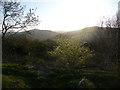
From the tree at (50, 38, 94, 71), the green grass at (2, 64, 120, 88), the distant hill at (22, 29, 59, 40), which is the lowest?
the green grass at (2, 64, 120, 88)

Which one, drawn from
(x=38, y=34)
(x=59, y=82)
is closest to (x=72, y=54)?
(x=59, y=82)

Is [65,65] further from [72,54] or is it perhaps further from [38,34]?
[38,34]

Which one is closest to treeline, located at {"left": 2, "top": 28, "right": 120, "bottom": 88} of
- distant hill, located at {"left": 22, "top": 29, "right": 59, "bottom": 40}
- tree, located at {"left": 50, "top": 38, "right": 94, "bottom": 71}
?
tree, located at {"left": 50, "top": 38, "right": 94, "bottom": 71}

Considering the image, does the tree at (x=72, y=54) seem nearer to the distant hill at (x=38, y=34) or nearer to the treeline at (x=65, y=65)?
the treeline at (x=65, y=65)

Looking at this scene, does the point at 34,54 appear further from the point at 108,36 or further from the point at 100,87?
the point at 100,87

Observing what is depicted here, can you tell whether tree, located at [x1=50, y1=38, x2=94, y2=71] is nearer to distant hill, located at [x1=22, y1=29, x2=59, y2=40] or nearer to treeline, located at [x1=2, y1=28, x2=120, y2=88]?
treeline, located at [x1=2, y1=28, x2=120, y2=88]

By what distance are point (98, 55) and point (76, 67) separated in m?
4.73

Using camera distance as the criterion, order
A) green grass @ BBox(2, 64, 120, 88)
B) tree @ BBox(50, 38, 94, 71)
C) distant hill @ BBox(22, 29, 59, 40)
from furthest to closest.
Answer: distant hill @ BBox(22, 29, 59, 40) → tree @ BBox(50, 38, 94, 71) → green grass @ BBox(2, 64, 120, 88)

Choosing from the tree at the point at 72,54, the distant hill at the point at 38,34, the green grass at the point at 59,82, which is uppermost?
the distant hill at the point at 38,34

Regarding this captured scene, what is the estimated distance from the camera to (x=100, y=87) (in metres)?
5.56

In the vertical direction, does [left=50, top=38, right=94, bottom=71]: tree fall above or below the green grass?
above

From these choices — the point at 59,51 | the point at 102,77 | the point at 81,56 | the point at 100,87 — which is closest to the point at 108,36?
the point at 81,56

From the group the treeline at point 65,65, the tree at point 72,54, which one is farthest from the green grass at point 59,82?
the tree at point 72,54

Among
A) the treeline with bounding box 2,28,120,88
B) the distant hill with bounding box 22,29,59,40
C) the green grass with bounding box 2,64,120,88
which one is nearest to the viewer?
the green grass with bounding box 2,64,120,88
